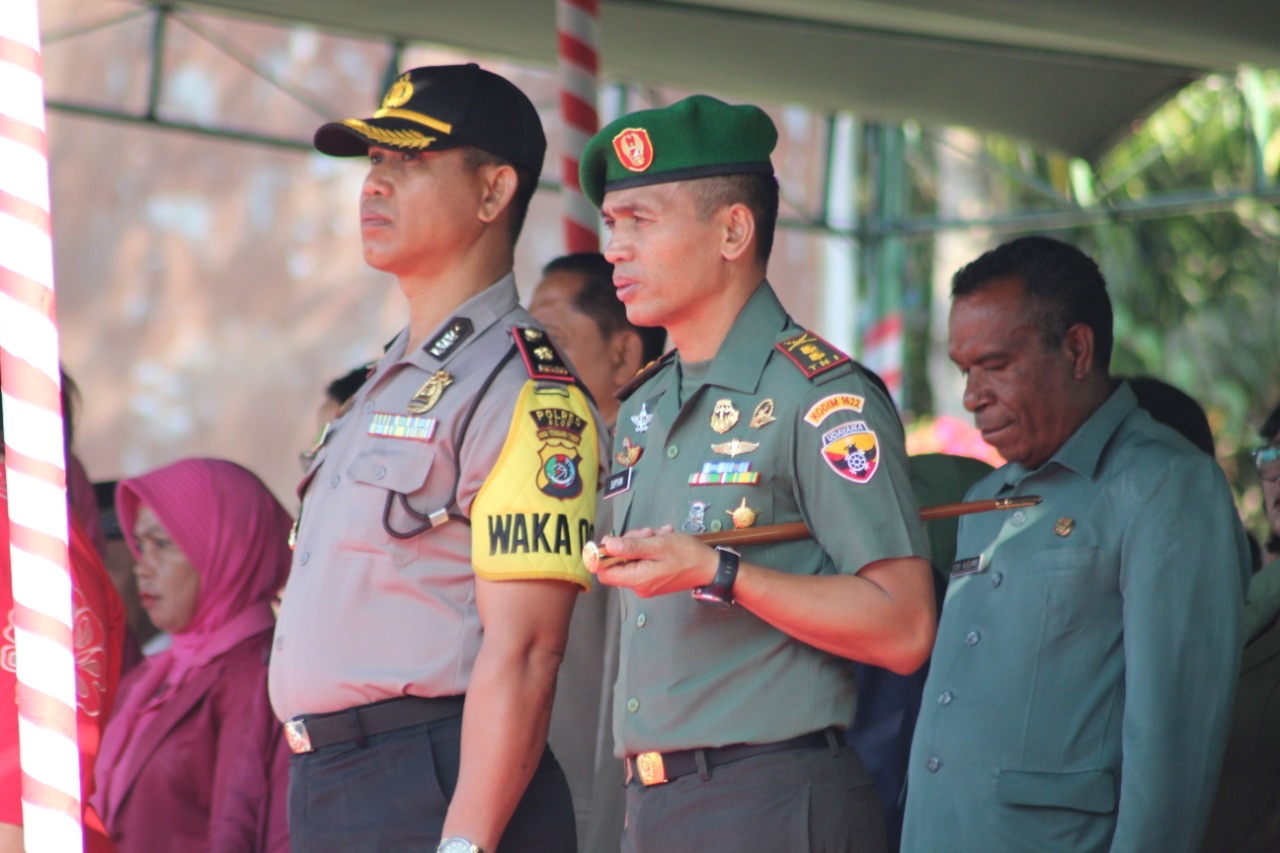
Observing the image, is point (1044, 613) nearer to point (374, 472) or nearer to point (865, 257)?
point (374, 472)

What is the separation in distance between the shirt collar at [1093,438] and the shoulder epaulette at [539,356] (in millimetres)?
851

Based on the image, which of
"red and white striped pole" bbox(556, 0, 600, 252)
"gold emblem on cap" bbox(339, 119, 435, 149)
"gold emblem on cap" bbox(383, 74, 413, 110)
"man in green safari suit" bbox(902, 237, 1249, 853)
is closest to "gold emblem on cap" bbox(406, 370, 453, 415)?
"gold emblem on cap" bbox(339, 119, 435, 149)

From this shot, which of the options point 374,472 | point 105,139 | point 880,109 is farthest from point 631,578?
point 105,139

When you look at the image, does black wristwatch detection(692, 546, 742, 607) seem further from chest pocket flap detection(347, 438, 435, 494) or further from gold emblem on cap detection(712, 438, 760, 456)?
chest pocket flap detection(347, 438, 435, 494)

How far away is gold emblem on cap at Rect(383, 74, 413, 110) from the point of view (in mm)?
2875

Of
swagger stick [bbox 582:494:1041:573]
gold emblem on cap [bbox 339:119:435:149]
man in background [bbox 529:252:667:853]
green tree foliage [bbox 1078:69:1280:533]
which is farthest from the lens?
green tree foliage [bbox 1078:69:1280:533]

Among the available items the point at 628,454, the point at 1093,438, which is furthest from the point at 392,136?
the point at 1093,438

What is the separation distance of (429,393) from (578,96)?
2.38 m

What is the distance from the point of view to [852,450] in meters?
2.31

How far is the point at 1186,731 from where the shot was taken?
251cm

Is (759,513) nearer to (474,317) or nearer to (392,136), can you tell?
(474,317)

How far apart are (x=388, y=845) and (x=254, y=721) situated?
1161 millimetres

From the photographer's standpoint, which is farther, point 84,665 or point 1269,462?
point 1269,462

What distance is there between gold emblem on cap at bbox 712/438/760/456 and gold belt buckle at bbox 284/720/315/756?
2.62 ft
